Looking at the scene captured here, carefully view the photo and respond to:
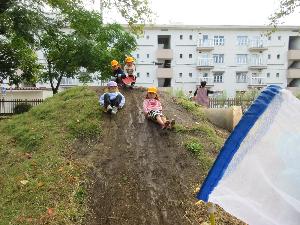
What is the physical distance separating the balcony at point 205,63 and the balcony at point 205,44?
1.14 metres

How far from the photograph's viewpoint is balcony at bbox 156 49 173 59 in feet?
135

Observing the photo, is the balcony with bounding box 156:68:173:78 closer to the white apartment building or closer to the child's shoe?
the white apartment building

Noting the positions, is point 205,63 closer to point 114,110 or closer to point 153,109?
point 114,110

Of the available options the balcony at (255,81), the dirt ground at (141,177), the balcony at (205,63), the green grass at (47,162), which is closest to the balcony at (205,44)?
the balcony at (205,63)

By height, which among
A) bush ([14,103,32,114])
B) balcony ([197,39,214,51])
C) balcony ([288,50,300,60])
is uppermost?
balcony ([197,39,214,51])

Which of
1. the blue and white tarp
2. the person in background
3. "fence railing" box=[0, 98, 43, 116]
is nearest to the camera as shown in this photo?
the blue and white tarp

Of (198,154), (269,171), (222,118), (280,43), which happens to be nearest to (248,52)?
(280,43)

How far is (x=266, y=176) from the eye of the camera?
7.78ft

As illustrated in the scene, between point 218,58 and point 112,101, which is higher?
point 218,58

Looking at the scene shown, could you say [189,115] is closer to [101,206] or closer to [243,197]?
[101,206]

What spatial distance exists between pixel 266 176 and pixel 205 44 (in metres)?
40.3

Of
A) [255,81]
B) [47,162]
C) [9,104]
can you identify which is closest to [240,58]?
[255,81]

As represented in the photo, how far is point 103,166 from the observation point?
7.02m

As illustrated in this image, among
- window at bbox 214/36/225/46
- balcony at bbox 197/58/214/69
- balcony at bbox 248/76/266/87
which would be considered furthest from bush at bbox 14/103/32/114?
balcony at bbox 248/76/266/87
